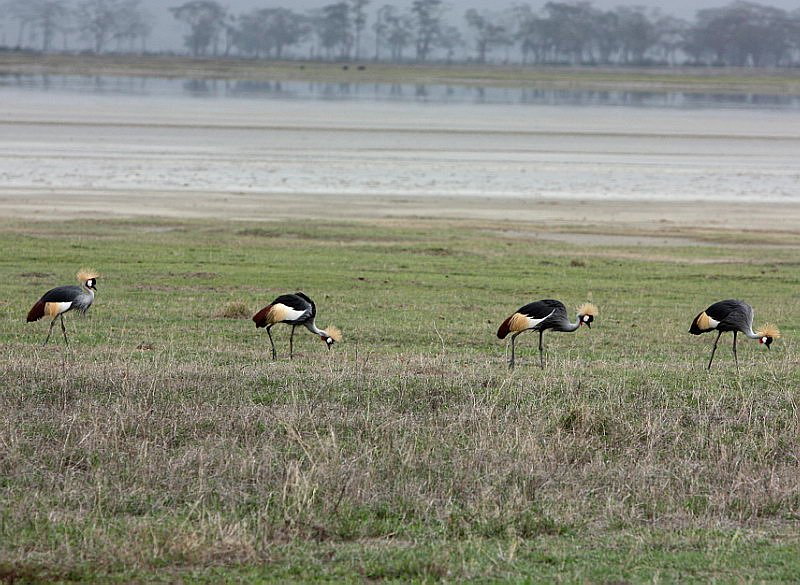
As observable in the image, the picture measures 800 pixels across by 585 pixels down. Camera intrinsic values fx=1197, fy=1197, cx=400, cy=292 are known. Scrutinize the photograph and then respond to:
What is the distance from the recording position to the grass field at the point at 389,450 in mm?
7914

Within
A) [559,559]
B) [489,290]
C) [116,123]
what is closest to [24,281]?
[489,290]

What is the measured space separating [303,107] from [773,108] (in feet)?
147

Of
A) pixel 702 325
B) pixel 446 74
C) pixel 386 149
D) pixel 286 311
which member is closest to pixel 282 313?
pixel 286 311

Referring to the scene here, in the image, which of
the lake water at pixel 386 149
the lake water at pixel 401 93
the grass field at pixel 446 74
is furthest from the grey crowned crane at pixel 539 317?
the grass field at pixel 446 74

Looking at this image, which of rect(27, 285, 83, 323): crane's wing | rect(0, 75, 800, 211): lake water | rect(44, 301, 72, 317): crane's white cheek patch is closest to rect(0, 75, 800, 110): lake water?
rect(0, 75, 800, 211): lake water

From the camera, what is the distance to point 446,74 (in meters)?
177

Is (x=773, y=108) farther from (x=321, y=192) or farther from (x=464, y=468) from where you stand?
(x=464, y=468)

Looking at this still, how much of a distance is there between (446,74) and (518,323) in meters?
166

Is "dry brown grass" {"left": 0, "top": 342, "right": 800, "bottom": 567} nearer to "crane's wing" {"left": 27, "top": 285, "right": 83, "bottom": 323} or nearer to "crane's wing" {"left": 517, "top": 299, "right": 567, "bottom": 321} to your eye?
"crane's wing" {"left": 517, "top": 299, "right": 567, "bottom": 321}

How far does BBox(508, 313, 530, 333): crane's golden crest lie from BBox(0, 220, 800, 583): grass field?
1.66 ft

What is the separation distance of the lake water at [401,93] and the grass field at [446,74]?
27.0ft

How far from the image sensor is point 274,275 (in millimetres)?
23672

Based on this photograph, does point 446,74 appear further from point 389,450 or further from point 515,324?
point 389,450

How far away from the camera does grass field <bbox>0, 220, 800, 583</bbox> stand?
7.91 metres
